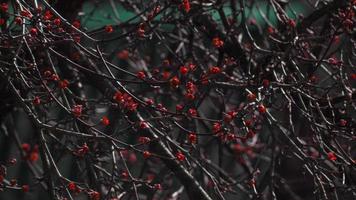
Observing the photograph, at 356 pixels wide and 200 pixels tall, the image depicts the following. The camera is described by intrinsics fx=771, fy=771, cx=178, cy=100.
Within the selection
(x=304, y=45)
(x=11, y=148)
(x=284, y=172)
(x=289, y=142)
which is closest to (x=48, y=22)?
(x=289, y=142)

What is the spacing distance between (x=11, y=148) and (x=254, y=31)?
321 cm

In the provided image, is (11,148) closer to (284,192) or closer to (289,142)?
(284,192)

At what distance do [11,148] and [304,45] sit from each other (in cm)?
471

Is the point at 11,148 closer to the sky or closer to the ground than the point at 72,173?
closer to the sky

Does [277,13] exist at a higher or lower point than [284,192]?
higher

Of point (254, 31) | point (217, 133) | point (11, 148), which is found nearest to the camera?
point (217, 133)

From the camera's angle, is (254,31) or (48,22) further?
(254,31)

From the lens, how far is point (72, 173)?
4820 millimetres

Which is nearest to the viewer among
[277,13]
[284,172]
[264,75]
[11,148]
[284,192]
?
[264,75]

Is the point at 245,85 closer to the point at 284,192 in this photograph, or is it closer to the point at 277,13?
the point at 277,13

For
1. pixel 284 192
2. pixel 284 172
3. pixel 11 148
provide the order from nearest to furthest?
pixel 284 192
pixel 11 148
pixel 284 172

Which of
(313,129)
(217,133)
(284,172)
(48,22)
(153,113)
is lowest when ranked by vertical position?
(284,172)

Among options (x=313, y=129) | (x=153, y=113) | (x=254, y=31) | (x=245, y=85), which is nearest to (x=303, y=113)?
(x=313, y=129)

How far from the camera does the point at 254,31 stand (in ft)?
21.0
